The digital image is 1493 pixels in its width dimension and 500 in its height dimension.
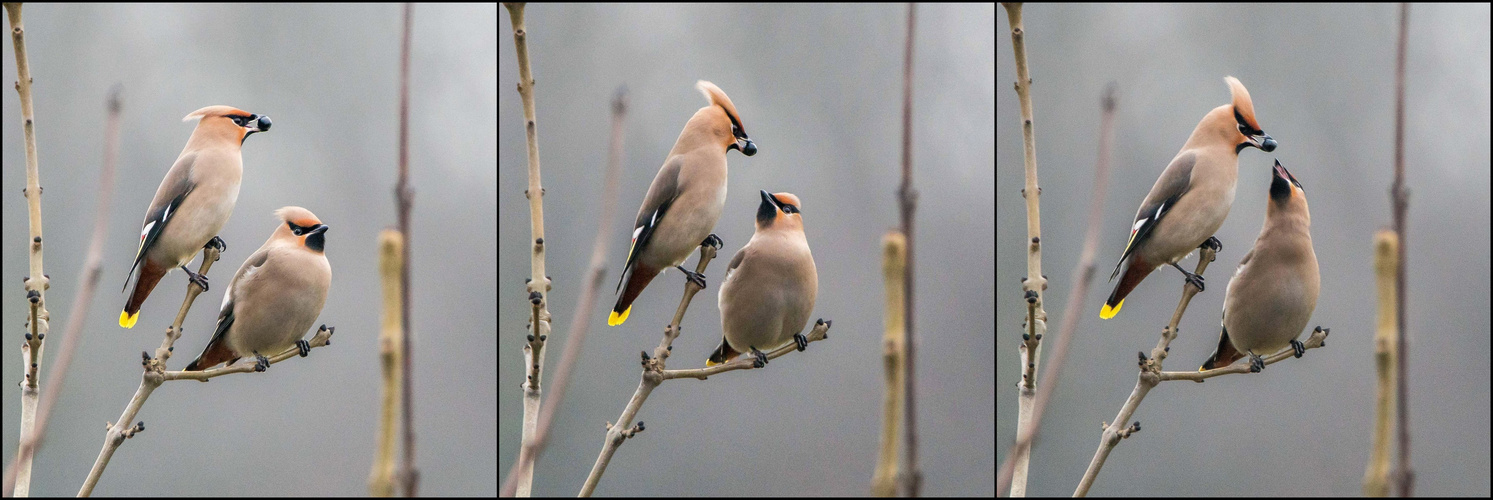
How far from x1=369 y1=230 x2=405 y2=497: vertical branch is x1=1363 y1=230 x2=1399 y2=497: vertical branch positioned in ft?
4.07

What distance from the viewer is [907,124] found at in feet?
3.76

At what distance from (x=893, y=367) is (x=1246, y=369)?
1285mm

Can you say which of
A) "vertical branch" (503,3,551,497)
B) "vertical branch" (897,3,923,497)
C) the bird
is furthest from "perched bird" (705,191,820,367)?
"vertical branch" (897,3,923,497)

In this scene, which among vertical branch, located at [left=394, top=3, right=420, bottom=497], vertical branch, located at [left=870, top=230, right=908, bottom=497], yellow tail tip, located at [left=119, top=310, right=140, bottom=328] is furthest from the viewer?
yellow tail tip, located at [left=119, top=310, right=140, bottom=328]

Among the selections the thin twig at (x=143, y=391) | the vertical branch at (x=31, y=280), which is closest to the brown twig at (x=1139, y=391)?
the thin twig at (x=143, y=391)

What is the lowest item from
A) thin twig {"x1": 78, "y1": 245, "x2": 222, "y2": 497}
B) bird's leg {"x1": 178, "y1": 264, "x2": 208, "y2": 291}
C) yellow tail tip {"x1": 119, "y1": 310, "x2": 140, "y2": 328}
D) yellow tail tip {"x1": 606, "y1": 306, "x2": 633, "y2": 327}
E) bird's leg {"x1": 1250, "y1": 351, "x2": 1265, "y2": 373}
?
thin twig {"x1": 78, "y1": 245, "x2": 222, "y2": 497}

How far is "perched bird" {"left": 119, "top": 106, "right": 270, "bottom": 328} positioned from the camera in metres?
2.41

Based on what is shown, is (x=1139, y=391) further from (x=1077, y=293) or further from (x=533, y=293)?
(x=533, y=293)

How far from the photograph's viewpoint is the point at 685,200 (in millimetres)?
2385

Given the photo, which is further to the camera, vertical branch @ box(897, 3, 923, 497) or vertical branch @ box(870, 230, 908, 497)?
vertical branch @ box(870, 230, 908, 497)

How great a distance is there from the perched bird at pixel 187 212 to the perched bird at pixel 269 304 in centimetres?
12

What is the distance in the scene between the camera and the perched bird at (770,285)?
2359mm

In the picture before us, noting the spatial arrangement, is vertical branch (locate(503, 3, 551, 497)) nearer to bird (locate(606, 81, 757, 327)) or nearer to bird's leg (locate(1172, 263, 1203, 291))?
bird (locate(606, 81, 757, 327))

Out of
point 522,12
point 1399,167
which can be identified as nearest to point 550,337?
point 522,12
